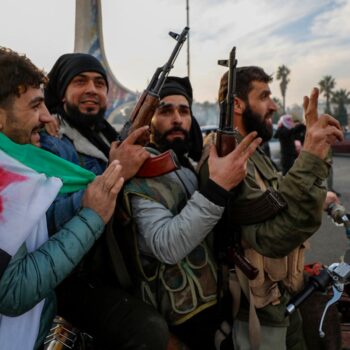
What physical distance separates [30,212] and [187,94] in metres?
1.33

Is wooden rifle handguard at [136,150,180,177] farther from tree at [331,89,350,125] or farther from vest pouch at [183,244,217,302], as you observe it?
tree at [331,89,350,125]

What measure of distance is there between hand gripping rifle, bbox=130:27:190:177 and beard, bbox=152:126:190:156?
0.23 metres

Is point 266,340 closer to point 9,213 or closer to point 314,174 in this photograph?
point 314,174

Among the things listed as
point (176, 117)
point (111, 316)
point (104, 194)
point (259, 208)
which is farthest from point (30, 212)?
point (176, 117)

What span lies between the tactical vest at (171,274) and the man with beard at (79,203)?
73 millimetres

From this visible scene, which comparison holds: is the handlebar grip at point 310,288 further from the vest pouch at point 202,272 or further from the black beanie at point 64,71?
the black beanie at point 64,71

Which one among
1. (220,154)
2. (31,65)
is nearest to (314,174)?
(220,154)

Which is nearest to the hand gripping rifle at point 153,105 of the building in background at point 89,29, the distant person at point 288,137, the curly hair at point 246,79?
the curly hair at point 246,79

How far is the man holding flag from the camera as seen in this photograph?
3.49 ft

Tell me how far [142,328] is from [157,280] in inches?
8.3

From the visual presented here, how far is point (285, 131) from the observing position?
268 inches

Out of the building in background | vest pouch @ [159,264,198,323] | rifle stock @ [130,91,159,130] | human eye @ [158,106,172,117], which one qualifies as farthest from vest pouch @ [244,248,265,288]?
the building in background

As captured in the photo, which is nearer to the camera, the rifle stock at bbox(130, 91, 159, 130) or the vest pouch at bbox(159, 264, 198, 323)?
the vest pouch at bbox(159, 264, 198, 323)

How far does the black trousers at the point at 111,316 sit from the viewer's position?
1371 mm
